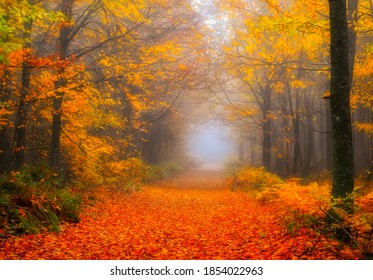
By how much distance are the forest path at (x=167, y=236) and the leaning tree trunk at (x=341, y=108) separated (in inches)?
58.0

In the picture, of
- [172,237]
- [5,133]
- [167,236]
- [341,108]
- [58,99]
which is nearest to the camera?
[341,108]

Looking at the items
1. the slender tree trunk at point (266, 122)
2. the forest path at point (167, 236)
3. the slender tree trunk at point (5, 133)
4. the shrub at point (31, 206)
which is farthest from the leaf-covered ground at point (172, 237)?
the slender tree trunk at point (266, 122)

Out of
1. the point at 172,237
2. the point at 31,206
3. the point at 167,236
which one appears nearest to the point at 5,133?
the point at 31,206

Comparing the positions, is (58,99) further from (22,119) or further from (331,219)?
(331,219)

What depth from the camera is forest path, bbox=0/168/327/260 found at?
20.5ft

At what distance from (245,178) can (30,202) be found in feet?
44.2

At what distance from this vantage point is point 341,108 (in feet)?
22.3

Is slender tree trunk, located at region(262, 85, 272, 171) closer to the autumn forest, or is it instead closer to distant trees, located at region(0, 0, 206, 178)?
the autumn forest

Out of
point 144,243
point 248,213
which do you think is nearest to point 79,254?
point 144,243

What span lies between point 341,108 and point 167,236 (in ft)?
16.6

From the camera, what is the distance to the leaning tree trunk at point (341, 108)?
678cm

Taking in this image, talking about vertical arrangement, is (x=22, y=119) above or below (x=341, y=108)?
above

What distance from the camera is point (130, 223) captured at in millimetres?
9625

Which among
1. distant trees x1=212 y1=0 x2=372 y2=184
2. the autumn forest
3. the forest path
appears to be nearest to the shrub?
the autumn forest
